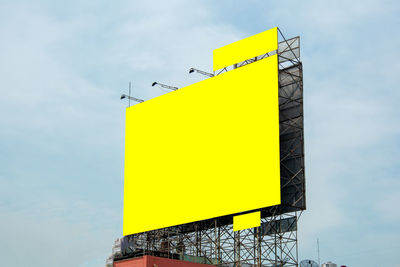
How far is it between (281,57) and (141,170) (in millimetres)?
14592

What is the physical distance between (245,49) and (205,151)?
8.02 meters

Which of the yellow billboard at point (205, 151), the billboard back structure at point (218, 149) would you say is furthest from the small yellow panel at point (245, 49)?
the yellow billboard at point (205, 151)

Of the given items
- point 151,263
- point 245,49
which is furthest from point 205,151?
point 151,263

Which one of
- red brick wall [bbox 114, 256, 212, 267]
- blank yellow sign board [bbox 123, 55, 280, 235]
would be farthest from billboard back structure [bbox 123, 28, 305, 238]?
red brick wall [bbox 114, 256, 212, 267]

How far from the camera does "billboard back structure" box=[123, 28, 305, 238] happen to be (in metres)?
44.7

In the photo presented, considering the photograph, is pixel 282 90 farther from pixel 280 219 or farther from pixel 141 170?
pixel 141 170

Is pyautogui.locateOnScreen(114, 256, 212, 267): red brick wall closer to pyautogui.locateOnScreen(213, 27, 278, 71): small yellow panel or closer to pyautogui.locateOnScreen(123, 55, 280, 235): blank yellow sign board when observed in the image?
pyautogui.locateOnScreen(123, 55, 280, 235): blank yellow sign board

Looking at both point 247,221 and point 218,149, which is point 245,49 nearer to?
point 218,149

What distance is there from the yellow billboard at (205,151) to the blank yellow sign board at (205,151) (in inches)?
2.5

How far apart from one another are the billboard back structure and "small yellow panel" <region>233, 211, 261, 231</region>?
0.54 meters

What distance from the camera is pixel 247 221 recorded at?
44625mm

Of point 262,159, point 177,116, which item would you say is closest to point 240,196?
point 262,159

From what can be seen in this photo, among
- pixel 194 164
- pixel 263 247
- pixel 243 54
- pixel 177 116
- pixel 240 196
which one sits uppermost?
pixel 243 54

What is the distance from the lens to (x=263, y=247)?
45125 mm
